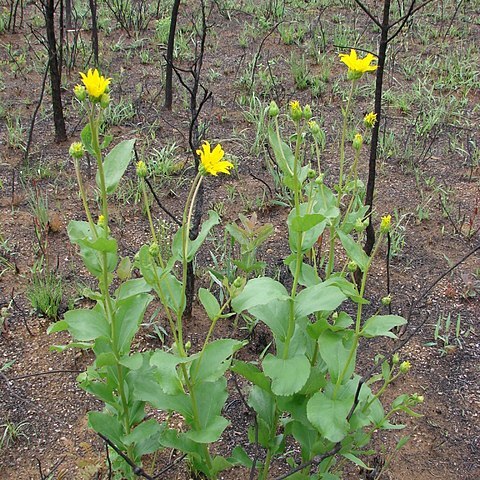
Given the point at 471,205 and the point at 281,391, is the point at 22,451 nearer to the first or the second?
the point at 281,391

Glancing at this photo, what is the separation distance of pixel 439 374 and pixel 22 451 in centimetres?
147

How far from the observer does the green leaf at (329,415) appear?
5.00 feet

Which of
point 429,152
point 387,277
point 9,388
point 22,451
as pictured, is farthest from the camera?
point 429,152

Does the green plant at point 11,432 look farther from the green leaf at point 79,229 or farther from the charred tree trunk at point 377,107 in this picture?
the charred tree trunk at point 377,107

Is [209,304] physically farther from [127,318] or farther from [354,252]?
[354,252]

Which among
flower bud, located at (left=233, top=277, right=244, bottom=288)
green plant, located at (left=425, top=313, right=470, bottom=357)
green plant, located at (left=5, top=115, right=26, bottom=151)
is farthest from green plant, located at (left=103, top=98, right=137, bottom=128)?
flower bud, located at (left=233, top=277, right=244, bottom=288)

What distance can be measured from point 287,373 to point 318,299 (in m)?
0.19

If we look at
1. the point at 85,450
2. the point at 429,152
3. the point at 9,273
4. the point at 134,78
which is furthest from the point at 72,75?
the point at 85,450

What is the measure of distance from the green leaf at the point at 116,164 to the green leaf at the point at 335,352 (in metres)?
0.63

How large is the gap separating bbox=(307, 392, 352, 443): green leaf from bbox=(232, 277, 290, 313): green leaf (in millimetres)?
274

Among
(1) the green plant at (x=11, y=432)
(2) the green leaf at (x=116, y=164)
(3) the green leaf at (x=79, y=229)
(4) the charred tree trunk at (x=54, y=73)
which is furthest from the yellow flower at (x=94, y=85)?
(4) the charred tree trunk at (x=54, y=73)

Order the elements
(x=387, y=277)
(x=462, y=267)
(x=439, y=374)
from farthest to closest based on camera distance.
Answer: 1. (x=462, y=267)
2. (x=387, y=277)
3. (x=439, y=374)

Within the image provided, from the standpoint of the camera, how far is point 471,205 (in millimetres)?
3350

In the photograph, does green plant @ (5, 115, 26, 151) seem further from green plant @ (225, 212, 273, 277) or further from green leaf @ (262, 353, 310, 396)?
green leaf @ (262, 353, 310, 396)
